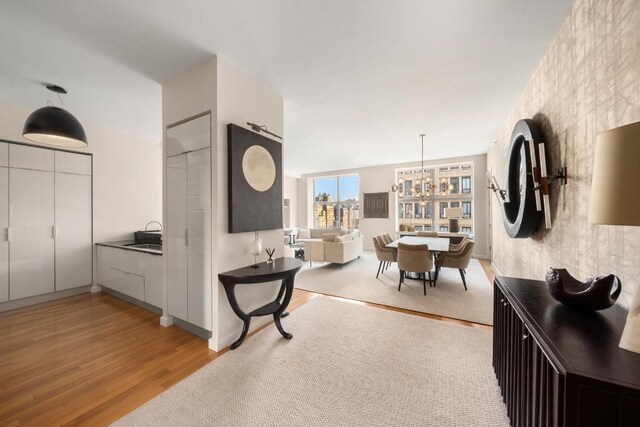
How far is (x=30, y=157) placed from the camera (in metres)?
3.42

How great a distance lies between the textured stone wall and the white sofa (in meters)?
3.61

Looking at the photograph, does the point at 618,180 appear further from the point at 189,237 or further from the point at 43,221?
the point at 43,221

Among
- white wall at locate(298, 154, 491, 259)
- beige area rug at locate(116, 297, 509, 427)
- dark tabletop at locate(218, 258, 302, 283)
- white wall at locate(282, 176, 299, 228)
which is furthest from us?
white wall at locate(282, 176, 299, 228)

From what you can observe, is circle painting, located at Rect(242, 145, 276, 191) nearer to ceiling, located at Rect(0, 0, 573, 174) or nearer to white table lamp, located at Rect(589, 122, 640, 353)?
ceiling, located at Rect(0, 0, 573, 174)

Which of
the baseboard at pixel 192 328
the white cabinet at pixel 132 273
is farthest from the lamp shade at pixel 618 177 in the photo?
the white cabinet at pixel 132 273

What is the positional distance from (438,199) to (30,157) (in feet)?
29.7

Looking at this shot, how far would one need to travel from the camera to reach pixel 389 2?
5.82 feet

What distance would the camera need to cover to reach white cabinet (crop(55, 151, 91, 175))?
367cm

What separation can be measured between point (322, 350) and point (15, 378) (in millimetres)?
2539

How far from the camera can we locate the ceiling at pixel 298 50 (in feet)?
6.05

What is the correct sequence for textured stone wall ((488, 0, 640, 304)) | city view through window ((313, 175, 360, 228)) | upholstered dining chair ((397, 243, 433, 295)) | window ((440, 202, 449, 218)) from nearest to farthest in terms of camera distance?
1. textured stone wall ((488, 0, 640, 304))
2. upholstered dining chair ((397, 243, 433, 295))
3. window ((440, 202, 449, 218))
4. city view through window ((313, 175, 360, 228))

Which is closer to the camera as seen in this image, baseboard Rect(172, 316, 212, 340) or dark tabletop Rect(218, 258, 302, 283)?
dark tabletop Rect(218, 258, 302, 283)

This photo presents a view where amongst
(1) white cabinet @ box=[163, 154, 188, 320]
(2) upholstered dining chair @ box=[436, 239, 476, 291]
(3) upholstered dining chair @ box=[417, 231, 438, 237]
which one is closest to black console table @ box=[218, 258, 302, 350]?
(1) white cabinet @ box=[163, 154, 188, 320]

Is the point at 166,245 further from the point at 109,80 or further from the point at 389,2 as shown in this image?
the point at 389,2
